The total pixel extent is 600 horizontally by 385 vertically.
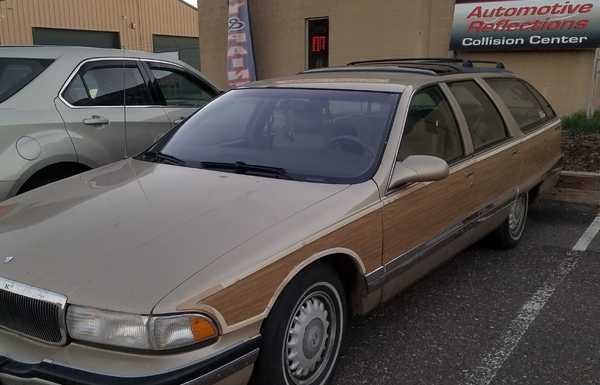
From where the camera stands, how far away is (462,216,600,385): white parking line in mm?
3057

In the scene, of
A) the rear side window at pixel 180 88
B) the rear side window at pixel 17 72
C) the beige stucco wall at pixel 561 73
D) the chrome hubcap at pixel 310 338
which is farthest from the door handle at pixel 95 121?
the beige stucco wall at pixel 561 73

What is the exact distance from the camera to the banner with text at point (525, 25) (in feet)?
29.0

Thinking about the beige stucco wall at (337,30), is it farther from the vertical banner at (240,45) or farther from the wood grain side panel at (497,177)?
the wood grain side panel at (497,177)

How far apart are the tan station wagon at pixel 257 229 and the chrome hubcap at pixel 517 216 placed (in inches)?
10.2

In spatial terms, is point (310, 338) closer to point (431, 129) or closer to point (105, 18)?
point (431, 129)

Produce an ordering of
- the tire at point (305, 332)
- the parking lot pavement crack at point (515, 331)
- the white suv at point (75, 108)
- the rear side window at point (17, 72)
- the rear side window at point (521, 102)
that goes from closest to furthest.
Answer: the tire at point (305, 332)
the parking lot pavement crack at point (515, 331)
the white suv at point (75, 108)
the rear side window at point (17, 72)
the rear side window at point (521, 102)

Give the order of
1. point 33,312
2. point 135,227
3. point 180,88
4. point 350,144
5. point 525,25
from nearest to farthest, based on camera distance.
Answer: point 33,312
point 135,227
point 350,144
point 180,88
point 525,25

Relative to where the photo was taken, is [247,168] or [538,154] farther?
[538,154]

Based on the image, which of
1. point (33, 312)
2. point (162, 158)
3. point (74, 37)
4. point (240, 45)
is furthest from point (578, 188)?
point (74, 37)

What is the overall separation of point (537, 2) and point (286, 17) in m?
5.00

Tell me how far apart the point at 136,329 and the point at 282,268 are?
Result: 65 cm

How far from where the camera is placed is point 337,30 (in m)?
11.4

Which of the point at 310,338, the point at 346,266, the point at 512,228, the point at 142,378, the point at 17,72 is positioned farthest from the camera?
the point at 512,228

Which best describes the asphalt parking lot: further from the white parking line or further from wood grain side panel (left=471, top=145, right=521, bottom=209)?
wood grain side panel (left=471, top=145, right=521, bottom=209)
